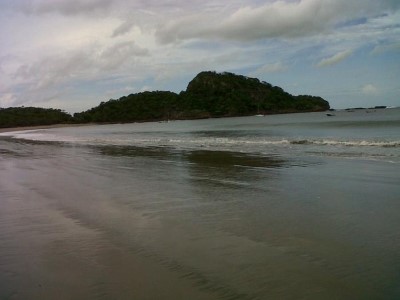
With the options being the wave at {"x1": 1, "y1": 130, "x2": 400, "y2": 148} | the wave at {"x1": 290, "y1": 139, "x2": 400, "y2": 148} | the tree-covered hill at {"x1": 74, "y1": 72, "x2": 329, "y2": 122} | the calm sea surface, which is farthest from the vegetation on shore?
the calm sea surface

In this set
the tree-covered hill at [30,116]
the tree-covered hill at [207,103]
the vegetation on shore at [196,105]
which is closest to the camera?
the tree-covered hill at [30,116]

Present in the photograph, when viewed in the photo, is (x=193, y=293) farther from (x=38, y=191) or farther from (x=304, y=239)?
(x=38, y=191)

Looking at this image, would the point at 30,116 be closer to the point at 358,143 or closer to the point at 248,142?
the point at 248,142

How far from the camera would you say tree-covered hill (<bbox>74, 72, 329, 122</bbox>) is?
461ft

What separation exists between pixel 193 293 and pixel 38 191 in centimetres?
718

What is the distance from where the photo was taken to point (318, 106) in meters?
166

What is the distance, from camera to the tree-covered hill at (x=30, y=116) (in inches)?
5113

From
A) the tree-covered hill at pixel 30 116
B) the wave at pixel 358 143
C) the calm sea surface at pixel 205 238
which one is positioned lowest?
the calm sea surface at pixel 205 238

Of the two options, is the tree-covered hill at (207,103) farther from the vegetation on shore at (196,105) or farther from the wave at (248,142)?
the wave at (248,142)

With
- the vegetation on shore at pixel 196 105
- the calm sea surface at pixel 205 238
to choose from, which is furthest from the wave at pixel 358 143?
the vegetation on shore at pixel 196 105

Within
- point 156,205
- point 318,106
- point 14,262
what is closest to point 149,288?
point 14,262

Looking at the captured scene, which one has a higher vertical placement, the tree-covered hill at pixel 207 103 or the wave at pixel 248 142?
the tree-covered hill at pixel 207 103

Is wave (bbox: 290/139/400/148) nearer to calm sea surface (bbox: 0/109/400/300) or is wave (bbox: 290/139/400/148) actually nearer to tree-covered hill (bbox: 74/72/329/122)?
calm sea surface (bbox: 0/109/400/300)

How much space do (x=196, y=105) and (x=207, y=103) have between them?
3.86m
